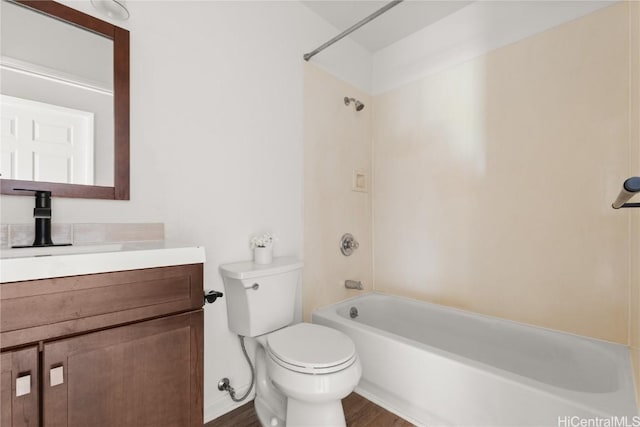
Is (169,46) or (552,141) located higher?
(169,46)

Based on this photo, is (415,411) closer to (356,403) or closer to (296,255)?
(356,403)

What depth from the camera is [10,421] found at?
0.67m

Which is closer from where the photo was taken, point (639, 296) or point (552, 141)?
point (639, 296)

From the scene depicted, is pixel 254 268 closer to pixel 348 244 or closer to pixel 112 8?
pixel 348 244

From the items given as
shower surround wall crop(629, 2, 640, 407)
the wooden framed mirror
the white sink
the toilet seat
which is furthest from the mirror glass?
shower surround wall crop(629, 2, 640, 407)

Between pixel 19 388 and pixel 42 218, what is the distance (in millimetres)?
551

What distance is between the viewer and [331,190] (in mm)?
2125

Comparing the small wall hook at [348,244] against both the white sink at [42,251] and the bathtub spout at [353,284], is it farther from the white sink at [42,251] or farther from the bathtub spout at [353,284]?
the white sink at [42,251]

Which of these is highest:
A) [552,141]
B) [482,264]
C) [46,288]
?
[552,141]

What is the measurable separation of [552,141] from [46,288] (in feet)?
7.62

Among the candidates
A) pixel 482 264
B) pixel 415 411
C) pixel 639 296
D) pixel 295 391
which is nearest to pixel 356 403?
pixel 415 411

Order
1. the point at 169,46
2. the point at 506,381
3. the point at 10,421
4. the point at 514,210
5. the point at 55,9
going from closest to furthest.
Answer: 1. the point at 10,421
2. the point at 55,9
3. the point at 506,381
4. the point at 169,46
5. the point at 514,210

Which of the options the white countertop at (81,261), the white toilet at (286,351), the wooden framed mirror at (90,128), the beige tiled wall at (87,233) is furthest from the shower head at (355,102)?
the white countertop at (81,261)

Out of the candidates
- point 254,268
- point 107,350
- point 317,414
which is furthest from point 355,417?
point 107,350
